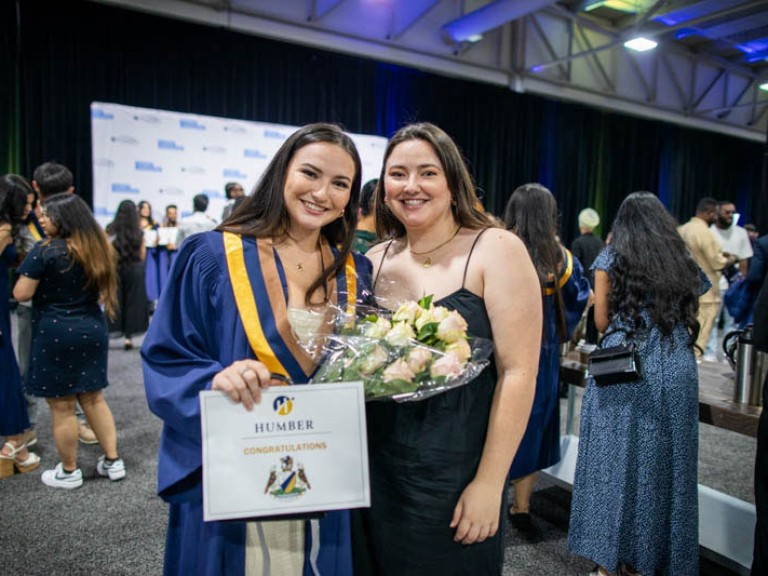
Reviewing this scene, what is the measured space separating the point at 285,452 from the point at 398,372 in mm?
232

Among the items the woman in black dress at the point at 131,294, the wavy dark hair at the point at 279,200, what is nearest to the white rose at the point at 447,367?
the wavy dark hair at the point at 279,200

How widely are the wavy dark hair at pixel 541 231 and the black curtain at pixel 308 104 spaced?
3686 mm

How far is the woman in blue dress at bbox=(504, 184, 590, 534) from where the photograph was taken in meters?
2.54

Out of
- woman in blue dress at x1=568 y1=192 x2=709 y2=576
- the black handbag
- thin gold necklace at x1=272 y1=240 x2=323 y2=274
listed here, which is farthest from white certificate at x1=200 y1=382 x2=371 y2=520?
woman in blue dress at x1=568 y1=192 x2=709 y2=576

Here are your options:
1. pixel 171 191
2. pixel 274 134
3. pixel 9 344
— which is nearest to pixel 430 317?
pixel 9 344

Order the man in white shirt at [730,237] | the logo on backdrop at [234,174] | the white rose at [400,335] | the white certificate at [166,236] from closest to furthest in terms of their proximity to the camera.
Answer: the white rose at [400,335] < the man in white shirt at [730,237] < the white certificate at [166,236] < the logo on backdrop at [234,174]

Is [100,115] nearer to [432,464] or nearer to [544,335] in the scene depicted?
[544,335]

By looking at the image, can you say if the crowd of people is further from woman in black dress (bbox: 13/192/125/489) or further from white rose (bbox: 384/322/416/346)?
woman in black dress (bbox: 13/192/125/489)

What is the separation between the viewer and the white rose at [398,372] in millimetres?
1001

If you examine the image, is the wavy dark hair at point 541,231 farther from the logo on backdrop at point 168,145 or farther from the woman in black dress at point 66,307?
the logo on backdrop at point 168,145

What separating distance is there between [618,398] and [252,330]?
1444mm

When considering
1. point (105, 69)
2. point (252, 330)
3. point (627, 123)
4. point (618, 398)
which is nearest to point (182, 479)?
point (252, 330)

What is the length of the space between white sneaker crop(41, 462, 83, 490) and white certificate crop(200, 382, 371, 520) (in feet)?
7.74

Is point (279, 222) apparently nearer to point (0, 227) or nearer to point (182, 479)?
point (182, 479)
